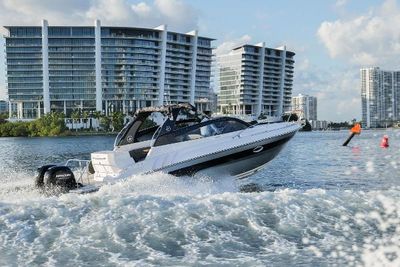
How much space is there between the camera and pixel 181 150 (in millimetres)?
14961

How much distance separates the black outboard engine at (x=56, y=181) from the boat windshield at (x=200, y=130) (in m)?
2.64

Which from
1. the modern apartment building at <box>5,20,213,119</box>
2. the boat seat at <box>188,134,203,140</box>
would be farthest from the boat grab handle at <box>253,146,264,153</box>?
the modern apartment building at <box>5,20,213,119</box>

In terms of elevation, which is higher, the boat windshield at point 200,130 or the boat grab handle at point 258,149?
the boat windshield at point 200,130

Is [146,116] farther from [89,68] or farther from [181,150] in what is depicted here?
[89,68]

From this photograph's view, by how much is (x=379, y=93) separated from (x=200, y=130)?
29707 mm

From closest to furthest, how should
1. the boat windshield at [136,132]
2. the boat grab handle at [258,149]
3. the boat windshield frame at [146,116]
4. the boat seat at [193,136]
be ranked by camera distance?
the boat seat at [193,136] < the boat windshield frame at [146,116] < the boat grab handle at [258,149] < the boat windshield at [136,132]

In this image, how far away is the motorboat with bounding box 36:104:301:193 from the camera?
47.0 ft

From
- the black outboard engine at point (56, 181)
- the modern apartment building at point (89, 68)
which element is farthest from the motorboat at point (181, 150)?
the modern apartment building at point (89, 68)

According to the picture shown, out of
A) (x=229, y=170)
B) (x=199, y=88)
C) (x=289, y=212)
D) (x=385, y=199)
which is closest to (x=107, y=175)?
(x=229, y=170)

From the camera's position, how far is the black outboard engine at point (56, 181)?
44.3 feet

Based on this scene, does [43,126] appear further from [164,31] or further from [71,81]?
[164,31]

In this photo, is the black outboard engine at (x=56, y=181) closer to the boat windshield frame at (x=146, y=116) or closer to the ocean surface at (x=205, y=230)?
the ocean surface at (x=205, y=230)

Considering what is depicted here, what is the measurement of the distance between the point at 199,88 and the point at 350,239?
182 meters

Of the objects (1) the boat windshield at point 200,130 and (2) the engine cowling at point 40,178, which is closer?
(2) the engine cowling at point 40,178
